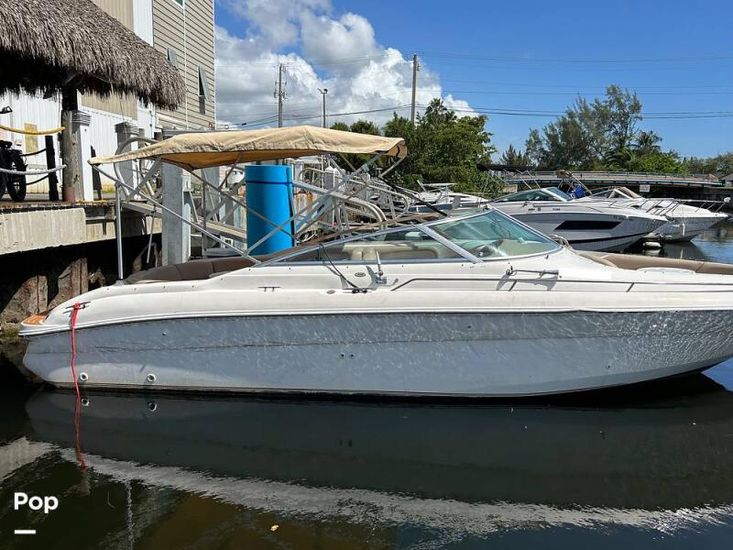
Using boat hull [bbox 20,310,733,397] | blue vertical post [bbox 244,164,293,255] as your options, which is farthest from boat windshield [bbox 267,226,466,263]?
blue vertical post [bbox 244,164,293,255]

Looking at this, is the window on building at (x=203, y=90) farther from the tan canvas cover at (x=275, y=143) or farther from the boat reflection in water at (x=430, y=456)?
the boat reflection in water at (x=430, y=456)

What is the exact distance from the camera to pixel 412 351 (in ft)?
16.7

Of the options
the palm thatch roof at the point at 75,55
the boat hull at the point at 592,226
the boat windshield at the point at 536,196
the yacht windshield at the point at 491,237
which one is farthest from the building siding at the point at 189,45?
the yacht windshield at the point at 491,237

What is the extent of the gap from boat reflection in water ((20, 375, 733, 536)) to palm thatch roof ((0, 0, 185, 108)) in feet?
13.1

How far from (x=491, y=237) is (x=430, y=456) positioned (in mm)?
2120

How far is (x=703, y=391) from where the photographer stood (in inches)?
229

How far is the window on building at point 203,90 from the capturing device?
19.1 m

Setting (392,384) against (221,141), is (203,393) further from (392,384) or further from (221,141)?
(221,141)

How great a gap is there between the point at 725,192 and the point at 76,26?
136ft

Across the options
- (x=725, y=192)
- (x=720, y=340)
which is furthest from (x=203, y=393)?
(x=725, y=192)

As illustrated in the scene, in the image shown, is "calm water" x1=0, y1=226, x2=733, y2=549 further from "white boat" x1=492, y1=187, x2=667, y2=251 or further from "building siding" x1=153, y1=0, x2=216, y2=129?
"building siding" x1=153, y1=0, x2=216, y2=129

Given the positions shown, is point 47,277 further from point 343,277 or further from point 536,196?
point 536,196

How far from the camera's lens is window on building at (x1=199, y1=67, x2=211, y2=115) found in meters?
19.1

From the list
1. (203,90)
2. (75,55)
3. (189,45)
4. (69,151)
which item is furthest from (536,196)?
(75,55)
